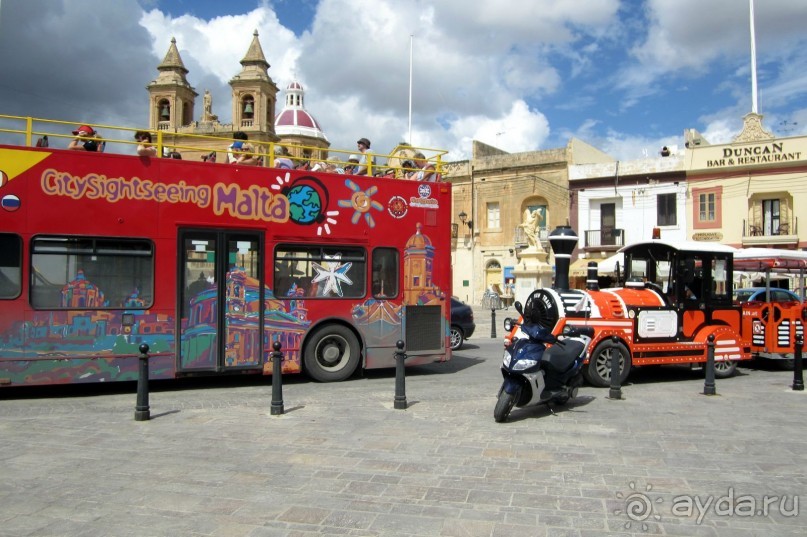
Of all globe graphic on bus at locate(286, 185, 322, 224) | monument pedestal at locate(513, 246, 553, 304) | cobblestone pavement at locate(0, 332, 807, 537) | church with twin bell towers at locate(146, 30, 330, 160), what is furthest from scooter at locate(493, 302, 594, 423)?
church with twin bell towers at locate(146, 30, 330, 160)

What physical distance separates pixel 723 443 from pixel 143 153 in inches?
336

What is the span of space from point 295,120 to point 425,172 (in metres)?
67.6

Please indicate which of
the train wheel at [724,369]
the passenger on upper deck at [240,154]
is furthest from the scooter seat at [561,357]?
the passenger on upper deck at [240,154]

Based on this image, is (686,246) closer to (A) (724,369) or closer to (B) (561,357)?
(A) (724,369)

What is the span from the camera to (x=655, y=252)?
1156 cm

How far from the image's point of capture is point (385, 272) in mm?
11148

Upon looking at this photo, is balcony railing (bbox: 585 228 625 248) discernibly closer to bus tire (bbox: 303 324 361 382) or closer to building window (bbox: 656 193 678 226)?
building window (bbox: 656 193 678 226)

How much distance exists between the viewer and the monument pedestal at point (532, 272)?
91.6 feet

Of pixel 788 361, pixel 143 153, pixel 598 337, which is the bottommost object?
pixel 788 361

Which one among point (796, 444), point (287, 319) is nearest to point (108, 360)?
point (287, 319)

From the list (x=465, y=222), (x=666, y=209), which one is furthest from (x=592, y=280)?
(x=465, y=222)

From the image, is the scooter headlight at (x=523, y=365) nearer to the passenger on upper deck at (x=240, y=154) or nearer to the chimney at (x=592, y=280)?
the chimney at (x=592, y=280)

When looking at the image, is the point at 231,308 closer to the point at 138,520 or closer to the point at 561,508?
the point at 138,520

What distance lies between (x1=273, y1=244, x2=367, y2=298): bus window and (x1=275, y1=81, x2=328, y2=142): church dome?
65659mm
